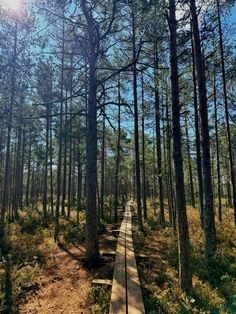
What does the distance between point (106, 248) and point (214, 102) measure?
10.4 m

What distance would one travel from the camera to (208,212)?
27.1 ft

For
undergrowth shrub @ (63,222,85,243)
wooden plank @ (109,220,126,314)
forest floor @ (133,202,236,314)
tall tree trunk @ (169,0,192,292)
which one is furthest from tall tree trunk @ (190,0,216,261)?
undergrowth shrub @ (63,222,85,243)

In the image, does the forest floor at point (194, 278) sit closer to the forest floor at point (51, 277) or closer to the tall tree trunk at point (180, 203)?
the tall tree trunk at point (180, 203)

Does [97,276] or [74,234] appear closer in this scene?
[97,276]

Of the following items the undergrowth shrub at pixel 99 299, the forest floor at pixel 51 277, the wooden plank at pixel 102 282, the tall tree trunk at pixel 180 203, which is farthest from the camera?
the wooden plank at pixel 102 282

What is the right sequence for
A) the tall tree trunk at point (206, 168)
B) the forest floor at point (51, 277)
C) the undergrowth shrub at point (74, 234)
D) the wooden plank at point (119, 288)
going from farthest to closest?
the undergrowth shrub at point (74, 234), the tall tree trunk at point (206, 168), the forest floor at point (51, 277), the wooden plank at point (119, 288)

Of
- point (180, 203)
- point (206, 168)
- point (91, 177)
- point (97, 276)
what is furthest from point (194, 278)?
point (91, 177)

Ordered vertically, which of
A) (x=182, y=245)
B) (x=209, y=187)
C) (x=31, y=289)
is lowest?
(x=31, y=289)

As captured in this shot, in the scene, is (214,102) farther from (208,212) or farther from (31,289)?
(31,289)

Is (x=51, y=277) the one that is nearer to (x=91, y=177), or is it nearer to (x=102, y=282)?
(x=102, y=282)

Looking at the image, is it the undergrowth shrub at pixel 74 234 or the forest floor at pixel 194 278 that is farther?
the undergrowth shrub at pixel 74 234

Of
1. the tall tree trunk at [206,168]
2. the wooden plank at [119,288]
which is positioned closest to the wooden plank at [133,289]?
the wooden plank at [119,288]

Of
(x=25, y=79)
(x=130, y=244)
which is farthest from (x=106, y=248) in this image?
(x=25, y=79)

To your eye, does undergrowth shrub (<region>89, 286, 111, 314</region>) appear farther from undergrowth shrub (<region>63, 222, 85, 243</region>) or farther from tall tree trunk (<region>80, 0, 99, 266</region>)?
undergrowth shrub (<region>63, 222, 85, 243</region>)
